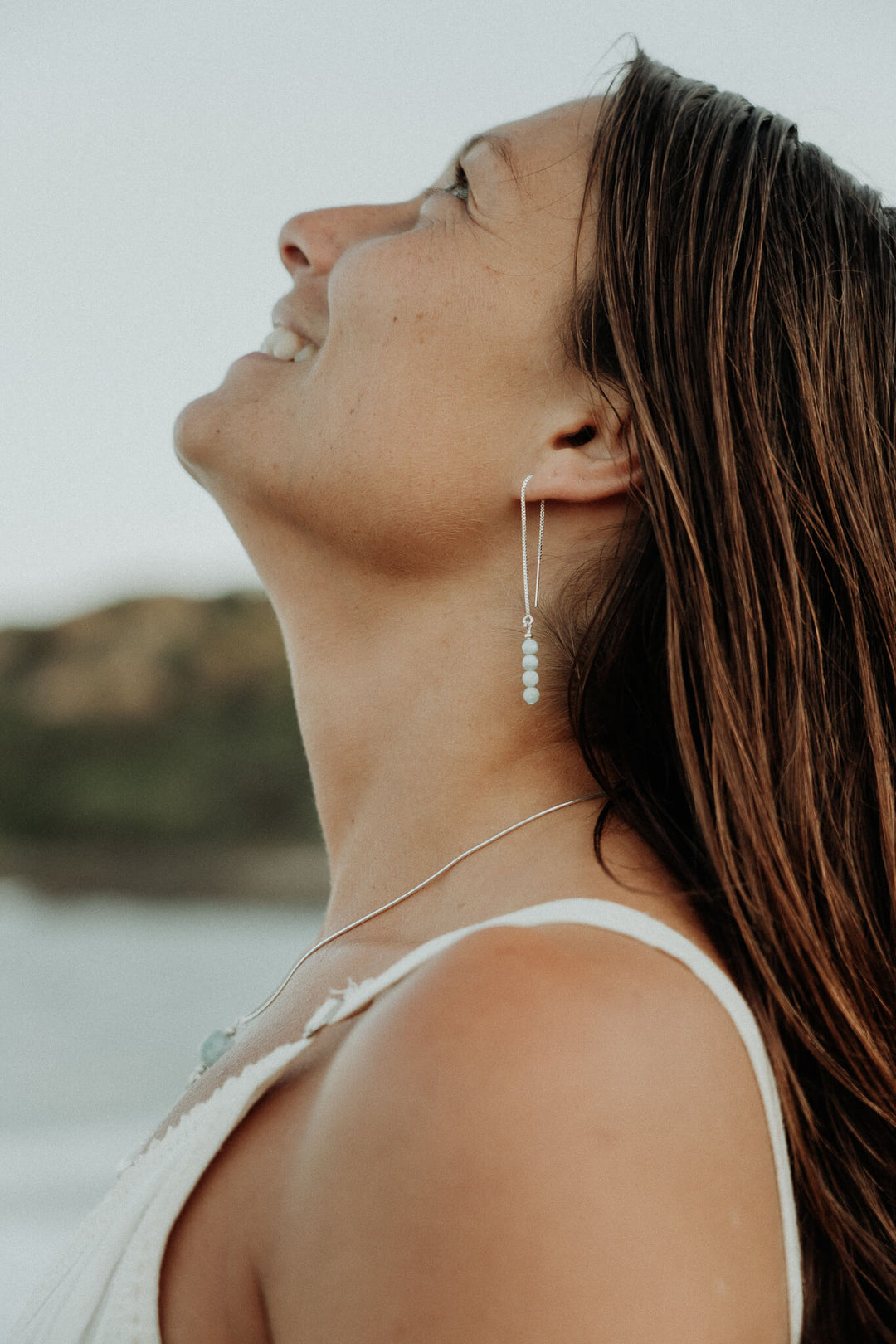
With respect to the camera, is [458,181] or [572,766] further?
[458,181]

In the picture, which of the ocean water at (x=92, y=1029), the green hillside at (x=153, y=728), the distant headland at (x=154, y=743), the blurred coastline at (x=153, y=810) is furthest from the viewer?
the green hillside at (x=153, y=728)

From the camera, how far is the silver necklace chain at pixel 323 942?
879 millimetres

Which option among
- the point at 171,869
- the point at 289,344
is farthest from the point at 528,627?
the point at 171,869

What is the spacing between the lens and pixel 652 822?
79 cm

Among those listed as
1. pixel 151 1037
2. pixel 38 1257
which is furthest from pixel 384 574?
pixel 151 1037

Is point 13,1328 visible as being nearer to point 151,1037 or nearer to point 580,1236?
point 580,1236

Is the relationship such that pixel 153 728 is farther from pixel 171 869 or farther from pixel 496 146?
pixel 496 146

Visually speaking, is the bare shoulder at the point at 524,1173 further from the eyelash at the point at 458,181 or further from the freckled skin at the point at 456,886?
the eyelash at the point at 458,181

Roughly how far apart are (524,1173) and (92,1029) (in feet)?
10.9

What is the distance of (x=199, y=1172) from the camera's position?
2.24 feet

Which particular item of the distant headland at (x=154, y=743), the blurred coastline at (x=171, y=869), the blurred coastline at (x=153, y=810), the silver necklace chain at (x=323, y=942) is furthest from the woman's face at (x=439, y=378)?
the distant headland at (x=154, y=743)

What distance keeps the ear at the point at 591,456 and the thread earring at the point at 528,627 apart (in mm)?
20

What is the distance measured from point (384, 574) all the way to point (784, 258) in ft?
1.38

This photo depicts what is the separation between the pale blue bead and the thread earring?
419 millimetres
